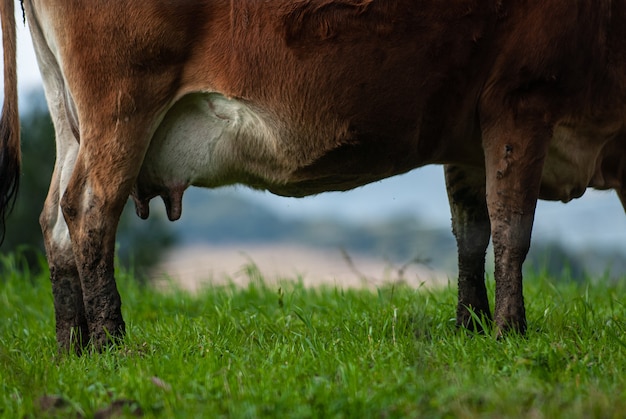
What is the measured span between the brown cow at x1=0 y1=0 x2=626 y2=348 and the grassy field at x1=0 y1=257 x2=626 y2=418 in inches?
17.4

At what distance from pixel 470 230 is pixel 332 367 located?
193 cm

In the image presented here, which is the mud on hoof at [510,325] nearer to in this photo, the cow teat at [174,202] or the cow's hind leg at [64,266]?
the cow teat at [174,202]

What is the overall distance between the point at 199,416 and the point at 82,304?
2.09 meters

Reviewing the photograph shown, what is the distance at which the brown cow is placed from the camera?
4.66 metres

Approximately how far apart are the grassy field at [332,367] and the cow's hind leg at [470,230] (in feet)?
0.74

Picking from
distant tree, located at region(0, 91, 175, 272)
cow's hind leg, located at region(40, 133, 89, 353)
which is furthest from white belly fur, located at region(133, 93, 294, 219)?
distant tree, located at region(0, 91, 175, 272)

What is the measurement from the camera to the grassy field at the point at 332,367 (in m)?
3.33

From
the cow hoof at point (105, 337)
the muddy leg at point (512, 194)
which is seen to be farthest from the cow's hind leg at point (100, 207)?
the muddy leg at point (512, 194)

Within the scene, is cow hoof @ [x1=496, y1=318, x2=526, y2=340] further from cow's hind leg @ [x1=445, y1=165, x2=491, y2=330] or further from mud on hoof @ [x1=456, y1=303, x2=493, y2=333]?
cow's hind leg @ [x1=445, y1=165, x2=491, y2=330]

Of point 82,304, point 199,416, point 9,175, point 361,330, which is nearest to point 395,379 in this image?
point 199,416

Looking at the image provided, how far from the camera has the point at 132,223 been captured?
65.1ft

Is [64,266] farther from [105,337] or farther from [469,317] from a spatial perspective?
[469,317]

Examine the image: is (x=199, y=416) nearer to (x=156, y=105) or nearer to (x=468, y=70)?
(x=156, y=105)

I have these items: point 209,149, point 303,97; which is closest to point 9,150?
point 209,149
